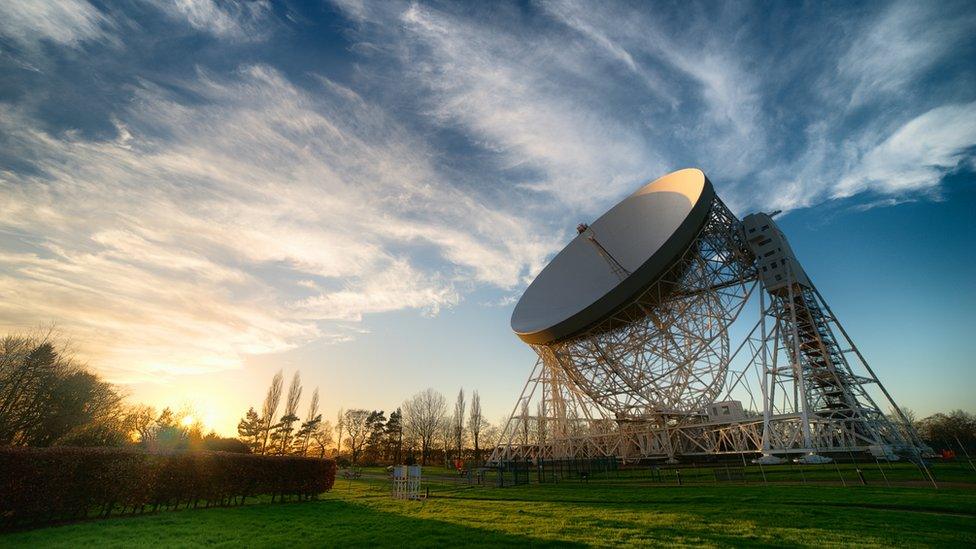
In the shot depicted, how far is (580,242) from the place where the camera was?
28094mm

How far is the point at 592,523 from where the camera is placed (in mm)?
8555

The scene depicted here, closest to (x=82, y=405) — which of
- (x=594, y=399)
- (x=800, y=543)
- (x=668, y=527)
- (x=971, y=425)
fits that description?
(x=594, y=399)

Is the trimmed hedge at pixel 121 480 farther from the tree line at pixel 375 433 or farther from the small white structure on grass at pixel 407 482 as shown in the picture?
the tree line at pixel 375 433

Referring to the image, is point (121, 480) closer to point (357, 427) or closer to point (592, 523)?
point (592, 523)

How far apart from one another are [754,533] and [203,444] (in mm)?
43278

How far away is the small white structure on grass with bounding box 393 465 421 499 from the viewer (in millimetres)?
15492

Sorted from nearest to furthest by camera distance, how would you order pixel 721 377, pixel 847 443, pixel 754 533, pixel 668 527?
pixel 754 533
pixel 668 527
pixel 847 443
pixel 721 377

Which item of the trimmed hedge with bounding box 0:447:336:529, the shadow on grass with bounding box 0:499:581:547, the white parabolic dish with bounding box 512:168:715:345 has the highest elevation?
the white parabolic dish with bounding box 512:168:715:345

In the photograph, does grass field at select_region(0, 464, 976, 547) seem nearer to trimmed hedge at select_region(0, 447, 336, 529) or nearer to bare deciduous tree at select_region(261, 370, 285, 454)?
trimmed hedge at select_region(0, 447, 336, 529)

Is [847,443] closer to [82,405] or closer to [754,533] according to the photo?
[754,533]

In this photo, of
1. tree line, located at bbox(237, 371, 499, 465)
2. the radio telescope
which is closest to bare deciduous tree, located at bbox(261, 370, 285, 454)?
tree line, located at bbox(237, 371, 499, 465)

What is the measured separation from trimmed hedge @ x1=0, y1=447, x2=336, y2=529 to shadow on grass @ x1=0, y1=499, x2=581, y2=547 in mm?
705

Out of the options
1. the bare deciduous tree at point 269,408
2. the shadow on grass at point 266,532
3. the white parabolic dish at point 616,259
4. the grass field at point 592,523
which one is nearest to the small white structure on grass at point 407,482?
the grass field at point 592,523

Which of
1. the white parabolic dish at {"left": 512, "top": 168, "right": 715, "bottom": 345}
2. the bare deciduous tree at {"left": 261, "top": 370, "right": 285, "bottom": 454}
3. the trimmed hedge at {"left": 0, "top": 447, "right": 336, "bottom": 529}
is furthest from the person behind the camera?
the bare deciduous tree at {"left": 261, "top": 370, "right": 285, "bottom": 454}
